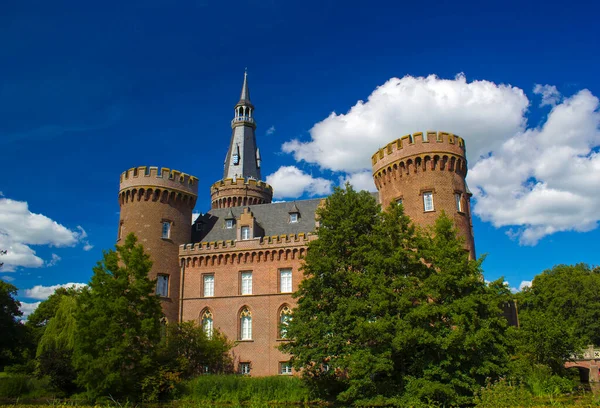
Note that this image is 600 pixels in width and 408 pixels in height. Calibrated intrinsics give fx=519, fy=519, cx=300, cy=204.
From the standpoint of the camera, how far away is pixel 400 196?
34.7 m

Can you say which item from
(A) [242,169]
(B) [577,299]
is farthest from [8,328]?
(B) [577,299]

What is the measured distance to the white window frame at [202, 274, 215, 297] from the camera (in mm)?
39906

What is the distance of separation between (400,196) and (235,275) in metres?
13.9

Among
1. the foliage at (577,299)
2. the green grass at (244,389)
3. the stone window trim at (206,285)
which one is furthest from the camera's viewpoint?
the foliage at (577,299)

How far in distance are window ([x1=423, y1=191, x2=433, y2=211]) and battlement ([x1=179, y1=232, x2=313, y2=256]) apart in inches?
346

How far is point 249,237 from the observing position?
131ft

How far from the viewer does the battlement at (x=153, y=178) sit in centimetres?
3984

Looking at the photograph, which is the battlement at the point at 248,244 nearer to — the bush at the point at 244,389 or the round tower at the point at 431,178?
the round tower at the point at 431,178

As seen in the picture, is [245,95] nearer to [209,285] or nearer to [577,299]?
[209,285]

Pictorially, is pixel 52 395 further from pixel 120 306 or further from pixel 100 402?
pixel 120 306

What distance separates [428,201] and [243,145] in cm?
2599

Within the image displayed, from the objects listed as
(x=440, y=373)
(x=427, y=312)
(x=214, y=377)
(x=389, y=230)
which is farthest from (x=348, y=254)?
(x=214, y=377)

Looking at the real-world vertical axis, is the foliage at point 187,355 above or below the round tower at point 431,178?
below

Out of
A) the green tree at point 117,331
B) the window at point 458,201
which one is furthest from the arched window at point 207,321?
the window at point 458,201
